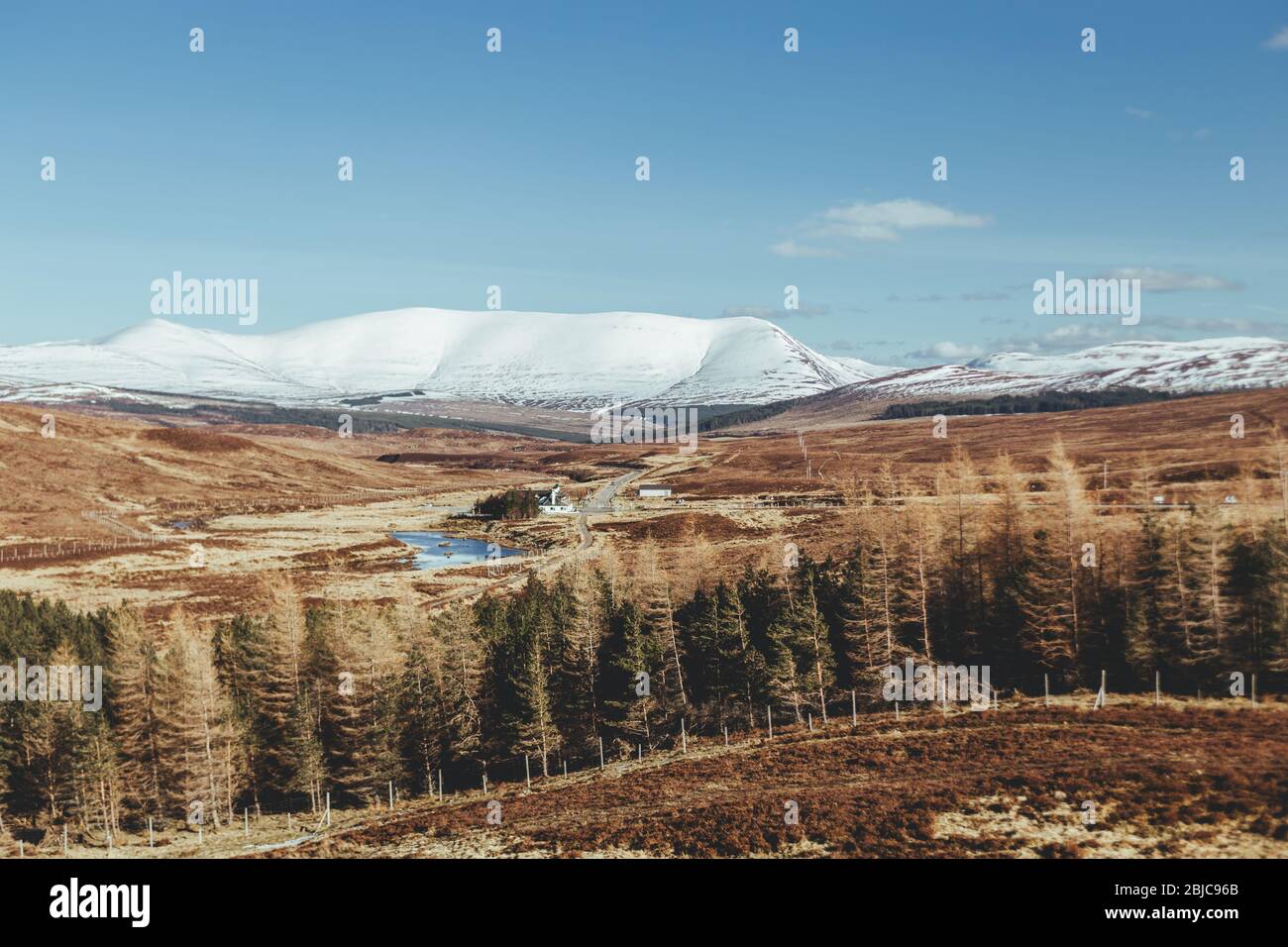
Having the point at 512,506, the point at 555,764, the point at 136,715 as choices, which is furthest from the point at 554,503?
the point at 136,715

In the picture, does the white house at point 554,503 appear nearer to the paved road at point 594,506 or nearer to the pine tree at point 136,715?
the paved road at point 594,506

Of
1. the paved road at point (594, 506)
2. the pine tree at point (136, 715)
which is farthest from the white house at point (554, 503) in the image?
the pine tree at point (136, 715)

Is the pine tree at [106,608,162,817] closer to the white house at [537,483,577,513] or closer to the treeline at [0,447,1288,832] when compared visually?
the treeline at [0,447,1288,832]

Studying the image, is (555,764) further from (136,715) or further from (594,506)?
(594,506)

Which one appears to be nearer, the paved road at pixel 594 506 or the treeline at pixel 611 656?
the treeline at pixel 611 656

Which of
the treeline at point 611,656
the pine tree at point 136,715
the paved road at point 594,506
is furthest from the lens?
the paved road at point 594,506

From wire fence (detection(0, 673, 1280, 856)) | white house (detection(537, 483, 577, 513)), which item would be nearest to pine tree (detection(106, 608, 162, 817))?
wire fence (detection(0, 673, 1280, 856))
